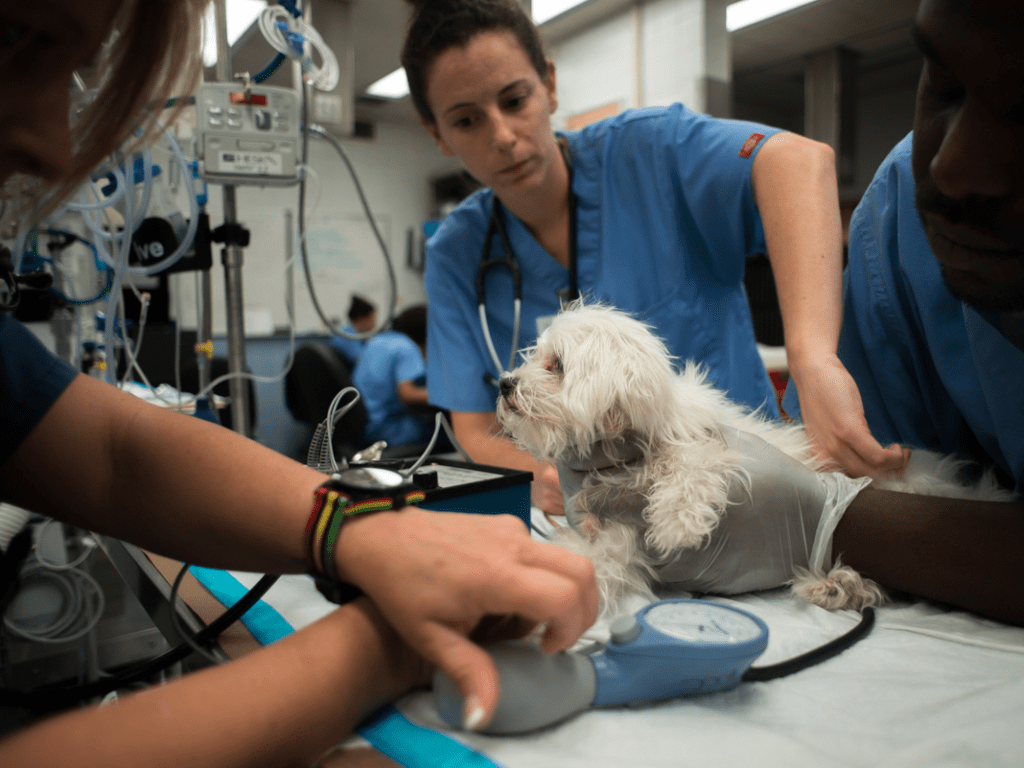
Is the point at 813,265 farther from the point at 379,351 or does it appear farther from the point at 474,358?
the point at 379,351

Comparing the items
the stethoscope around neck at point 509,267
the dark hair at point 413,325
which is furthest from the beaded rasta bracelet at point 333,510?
the dark hair at point 413,325

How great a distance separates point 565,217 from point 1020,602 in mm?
935

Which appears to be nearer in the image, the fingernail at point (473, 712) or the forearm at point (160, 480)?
the fingernail at point (473, 712)

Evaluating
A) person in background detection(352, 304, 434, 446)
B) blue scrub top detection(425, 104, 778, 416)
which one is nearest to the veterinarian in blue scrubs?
blue scrub top detection(425, 104, 778, 416)

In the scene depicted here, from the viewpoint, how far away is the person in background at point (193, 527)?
→ 0.35m

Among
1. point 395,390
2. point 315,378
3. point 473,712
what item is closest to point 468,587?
point 473,712

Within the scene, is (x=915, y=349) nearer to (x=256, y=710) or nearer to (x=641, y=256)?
(x=641, y=256)

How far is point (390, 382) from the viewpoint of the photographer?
9.78ft

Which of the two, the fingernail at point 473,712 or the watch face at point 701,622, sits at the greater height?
the watch face at point 701,622

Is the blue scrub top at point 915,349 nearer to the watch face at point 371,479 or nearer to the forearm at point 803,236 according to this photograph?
the forearm at point 803,236

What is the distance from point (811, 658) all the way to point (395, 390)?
8.64ft

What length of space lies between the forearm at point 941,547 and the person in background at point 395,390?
2348 mm

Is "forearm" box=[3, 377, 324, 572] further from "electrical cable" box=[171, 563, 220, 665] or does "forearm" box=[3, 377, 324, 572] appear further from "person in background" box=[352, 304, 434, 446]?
"person in background" box=[352, 304, 434, 446]

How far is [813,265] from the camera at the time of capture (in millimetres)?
854
